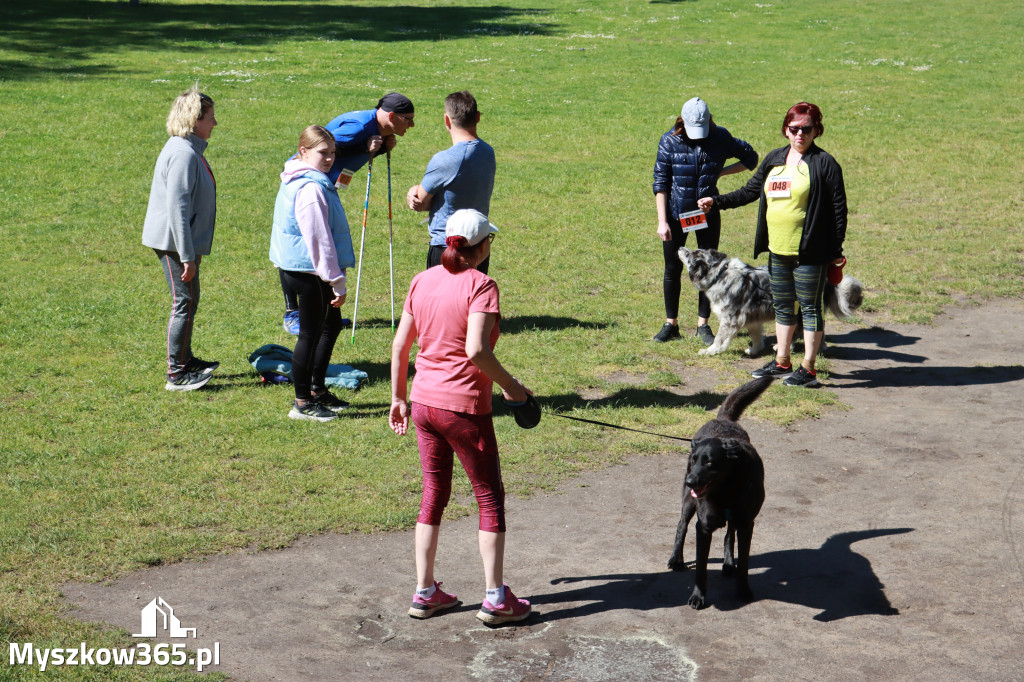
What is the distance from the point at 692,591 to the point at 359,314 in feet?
19.6

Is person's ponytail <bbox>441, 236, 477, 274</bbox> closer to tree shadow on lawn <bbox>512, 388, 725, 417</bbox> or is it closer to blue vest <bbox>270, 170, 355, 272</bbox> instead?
blue vest <bbox>270, 170, 355, 272</bbox>

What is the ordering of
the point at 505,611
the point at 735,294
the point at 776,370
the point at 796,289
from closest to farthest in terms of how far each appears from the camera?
the point at 505,611 < the point at 796,289 < the point at 776,370 < the point at 735,294

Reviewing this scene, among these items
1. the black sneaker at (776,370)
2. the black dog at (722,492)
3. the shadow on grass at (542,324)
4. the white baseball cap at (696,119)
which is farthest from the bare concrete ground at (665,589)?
the white baseball cap at (696,119)

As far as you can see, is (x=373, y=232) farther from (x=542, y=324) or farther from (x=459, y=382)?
(x=459, y=382)

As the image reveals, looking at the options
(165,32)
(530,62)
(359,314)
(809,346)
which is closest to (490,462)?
(809,346)

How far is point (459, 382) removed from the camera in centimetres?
476

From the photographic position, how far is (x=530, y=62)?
1030 inches

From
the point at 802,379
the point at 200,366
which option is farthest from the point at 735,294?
the point at 200,366

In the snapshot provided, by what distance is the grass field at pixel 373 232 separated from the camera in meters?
6.60

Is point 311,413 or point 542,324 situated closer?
point 311,413

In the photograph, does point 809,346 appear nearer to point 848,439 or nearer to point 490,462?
point 848,439

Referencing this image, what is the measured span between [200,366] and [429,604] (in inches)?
168

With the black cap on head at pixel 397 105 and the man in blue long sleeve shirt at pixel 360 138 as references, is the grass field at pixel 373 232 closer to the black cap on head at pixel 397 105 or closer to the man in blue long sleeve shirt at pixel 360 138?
the man in blue long sleeve shirt at pixel 360 138

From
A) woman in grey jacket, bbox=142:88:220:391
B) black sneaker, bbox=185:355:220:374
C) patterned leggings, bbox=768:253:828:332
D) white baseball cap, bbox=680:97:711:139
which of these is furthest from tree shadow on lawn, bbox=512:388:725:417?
woman in grey jacket, bbox=142:88:220:391
